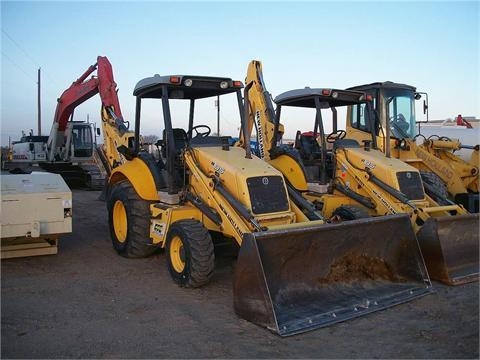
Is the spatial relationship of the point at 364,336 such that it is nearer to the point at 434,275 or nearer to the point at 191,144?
the point at 434,275

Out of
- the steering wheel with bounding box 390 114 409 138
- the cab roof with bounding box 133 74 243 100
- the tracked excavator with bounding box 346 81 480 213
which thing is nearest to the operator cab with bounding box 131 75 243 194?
the cab roof with bounding box 133 74 243 100

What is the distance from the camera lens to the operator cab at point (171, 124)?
21.6 feet

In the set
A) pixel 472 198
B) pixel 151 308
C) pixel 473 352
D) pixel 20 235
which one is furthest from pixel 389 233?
pixel 472 198

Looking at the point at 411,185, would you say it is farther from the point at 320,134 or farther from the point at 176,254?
the point at 176,254

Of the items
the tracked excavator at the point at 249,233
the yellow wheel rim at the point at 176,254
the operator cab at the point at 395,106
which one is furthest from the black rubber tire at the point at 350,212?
the operator cab at the point at 395,106

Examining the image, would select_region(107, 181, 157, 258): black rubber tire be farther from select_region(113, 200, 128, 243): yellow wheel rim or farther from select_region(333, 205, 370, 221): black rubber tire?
select_region(333, 205, 370, 221): black rubber tire

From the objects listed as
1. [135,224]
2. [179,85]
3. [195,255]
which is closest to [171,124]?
[179,85]

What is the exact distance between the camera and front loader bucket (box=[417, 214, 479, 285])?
19.6ft

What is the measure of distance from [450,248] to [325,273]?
191 cm

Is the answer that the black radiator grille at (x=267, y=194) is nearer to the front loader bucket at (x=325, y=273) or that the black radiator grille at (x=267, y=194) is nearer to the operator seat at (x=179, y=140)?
the front loader bucket at (x=325, y=273)

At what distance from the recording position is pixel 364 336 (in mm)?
4445

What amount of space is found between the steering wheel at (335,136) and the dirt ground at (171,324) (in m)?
3.23

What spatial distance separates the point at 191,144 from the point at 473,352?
4197 millimetres

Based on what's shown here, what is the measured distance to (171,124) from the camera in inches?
264
